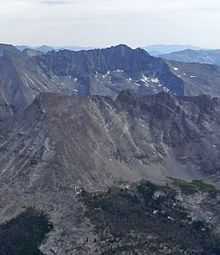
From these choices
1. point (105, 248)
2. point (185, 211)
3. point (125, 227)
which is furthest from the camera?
point (185, 211)

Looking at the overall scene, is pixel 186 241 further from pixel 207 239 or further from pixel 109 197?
pixel 109 197

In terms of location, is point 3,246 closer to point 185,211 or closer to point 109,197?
point 109,197

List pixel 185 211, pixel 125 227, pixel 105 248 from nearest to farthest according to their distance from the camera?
pixel 105 248 → pixel 125 227 → pixel 185 211

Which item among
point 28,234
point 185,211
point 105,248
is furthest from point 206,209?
point 28,234

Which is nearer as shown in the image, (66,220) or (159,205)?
(66,220)

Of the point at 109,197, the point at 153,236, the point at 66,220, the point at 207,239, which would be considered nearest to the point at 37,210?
the point at 66,220

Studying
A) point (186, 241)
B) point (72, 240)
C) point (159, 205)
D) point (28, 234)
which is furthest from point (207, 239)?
point (28, 234)

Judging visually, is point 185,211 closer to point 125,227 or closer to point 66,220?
point 125,227

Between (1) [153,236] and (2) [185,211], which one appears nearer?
(1) [153,236]
